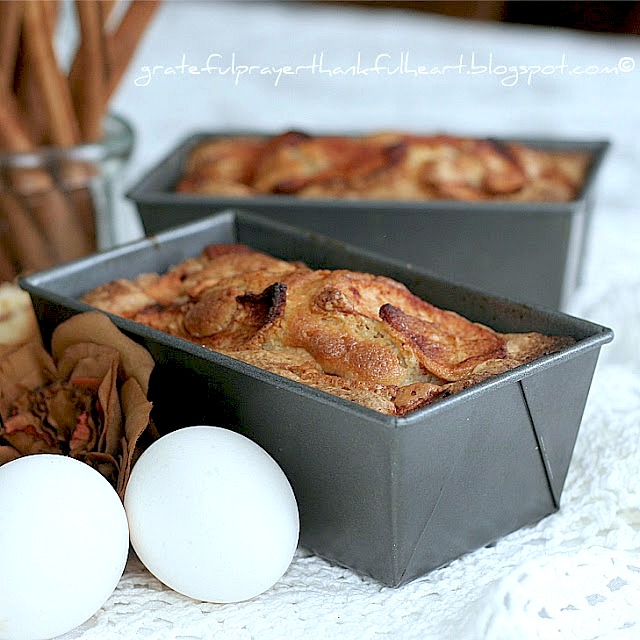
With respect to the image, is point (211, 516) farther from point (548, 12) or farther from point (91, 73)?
point (548, 12)

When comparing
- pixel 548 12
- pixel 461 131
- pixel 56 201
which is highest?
pixel 56 201

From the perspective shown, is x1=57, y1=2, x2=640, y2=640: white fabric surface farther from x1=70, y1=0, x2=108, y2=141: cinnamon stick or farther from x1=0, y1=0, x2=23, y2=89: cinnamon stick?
x1=0, y1=0, x2=23, y2=89: cinnamon stick

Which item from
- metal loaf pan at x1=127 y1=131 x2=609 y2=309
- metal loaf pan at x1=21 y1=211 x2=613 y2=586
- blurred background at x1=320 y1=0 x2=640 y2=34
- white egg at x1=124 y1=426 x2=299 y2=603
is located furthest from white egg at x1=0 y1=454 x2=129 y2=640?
blurred background at x1=320 y1=0 x2=640 y2=34

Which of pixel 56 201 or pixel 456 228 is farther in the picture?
pixel 56 201

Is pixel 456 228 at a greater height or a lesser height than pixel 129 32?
lesser

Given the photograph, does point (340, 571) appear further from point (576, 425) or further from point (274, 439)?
point (576, 425)

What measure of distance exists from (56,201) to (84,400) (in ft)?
1.82

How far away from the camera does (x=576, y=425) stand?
0.99 meters

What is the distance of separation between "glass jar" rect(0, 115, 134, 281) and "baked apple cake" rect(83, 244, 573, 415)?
0.42 m

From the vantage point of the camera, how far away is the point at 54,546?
2.72ft

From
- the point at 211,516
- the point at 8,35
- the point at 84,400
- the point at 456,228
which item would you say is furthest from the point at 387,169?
the point at 211,516

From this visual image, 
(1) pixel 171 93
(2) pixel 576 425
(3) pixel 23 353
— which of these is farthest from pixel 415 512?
(1) pixel 171 93

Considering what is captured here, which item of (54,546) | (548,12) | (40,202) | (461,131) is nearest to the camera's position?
(54,546)

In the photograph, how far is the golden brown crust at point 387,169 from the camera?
4.83ft
